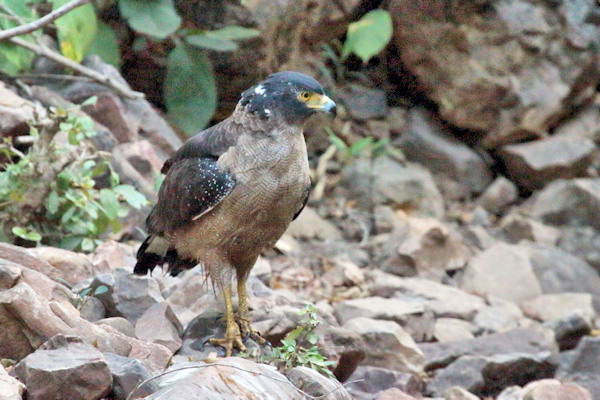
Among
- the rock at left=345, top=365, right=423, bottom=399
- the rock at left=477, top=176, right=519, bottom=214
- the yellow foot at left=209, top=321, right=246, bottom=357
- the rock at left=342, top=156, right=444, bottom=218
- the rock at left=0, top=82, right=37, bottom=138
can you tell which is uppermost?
the rock at left=0, top=82, right=37, bottom=138

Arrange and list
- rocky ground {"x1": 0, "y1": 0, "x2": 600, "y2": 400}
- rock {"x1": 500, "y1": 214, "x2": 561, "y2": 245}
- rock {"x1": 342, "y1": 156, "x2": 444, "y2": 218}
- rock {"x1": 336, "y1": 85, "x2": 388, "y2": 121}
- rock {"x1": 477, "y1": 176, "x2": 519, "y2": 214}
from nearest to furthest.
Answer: rocky ground {"x1": 0, "y1": 0, "x2": 600, "y2": 400}, rock {"x1": 500, "y1": 214, "x2": 561, "y2": 245}, rock {"x1": 342, "y1": 156, "x2": 444, "y2": 218}, rock {"x1": 477, "y1": 176, "x2": 519, "y2": 214}, rock {"x1": 336, "y1": 85, "x2": 388, "y2": 121}

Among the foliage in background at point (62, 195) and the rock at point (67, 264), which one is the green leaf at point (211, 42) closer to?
the foliage in background at point (62, 195)

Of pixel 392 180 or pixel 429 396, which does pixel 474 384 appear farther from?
pixel 392 180

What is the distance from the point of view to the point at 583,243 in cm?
892

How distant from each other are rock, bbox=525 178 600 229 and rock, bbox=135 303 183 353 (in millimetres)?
6186

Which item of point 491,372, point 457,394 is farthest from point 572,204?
point 457,394

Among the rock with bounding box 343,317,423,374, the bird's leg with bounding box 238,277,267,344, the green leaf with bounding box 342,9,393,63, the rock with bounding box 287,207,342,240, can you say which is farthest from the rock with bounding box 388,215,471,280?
the bird's leg with bounding box 238,277,267,344

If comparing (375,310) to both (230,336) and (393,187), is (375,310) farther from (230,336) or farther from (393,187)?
(393,187)

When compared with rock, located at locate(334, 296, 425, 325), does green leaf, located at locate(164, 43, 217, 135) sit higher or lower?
higher

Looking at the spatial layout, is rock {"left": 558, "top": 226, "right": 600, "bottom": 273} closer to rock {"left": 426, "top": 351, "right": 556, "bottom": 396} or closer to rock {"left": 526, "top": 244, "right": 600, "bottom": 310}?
rock {"left": 526, "top": 244, "right": 600, "bottom": 310}

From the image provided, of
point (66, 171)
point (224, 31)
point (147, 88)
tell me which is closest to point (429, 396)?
point (66, 171)

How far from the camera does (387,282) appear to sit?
693cm

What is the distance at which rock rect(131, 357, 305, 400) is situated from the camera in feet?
9.52

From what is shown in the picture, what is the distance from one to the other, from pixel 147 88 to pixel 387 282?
304 cm
